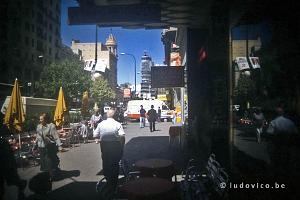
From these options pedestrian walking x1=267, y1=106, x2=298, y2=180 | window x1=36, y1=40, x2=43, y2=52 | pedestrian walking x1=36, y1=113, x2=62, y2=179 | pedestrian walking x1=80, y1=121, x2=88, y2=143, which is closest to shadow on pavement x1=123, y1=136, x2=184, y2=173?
pedestrian walking x1=36, y1=113, x2=62, y2=179

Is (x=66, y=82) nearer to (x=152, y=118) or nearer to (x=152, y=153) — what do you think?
(x=152, y=118)

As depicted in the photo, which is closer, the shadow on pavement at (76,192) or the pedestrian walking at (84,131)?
the shadow on pavement at (76,192)

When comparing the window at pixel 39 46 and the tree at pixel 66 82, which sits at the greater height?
the window at pixel 39 46

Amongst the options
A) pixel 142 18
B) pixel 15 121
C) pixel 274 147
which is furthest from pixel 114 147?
pixel 15 121

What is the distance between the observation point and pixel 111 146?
5.95 m

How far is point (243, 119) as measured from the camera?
687cm

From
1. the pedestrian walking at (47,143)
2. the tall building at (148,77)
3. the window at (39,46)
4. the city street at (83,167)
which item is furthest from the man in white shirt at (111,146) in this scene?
the window at (39,46)

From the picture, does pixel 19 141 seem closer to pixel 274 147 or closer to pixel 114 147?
pixel 114 147

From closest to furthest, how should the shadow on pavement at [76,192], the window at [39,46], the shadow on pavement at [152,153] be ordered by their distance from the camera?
the shadow on pavement at [76,192] → the shadow on pavement at [152,153] → the window at [39,46]

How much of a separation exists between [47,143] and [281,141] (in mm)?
5457

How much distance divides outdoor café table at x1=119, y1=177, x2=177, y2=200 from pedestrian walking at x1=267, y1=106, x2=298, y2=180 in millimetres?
2258

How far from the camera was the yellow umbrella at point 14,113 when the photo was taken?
8062 millimetres

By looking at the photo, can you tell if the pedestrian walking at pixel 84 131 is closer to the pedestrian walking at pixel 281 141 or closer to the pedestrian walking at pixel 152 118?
the pedestrian walking at pixel 152 118

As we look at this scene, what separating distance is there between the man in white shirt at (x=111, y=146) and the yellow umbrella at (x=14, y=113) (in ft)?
10.9
